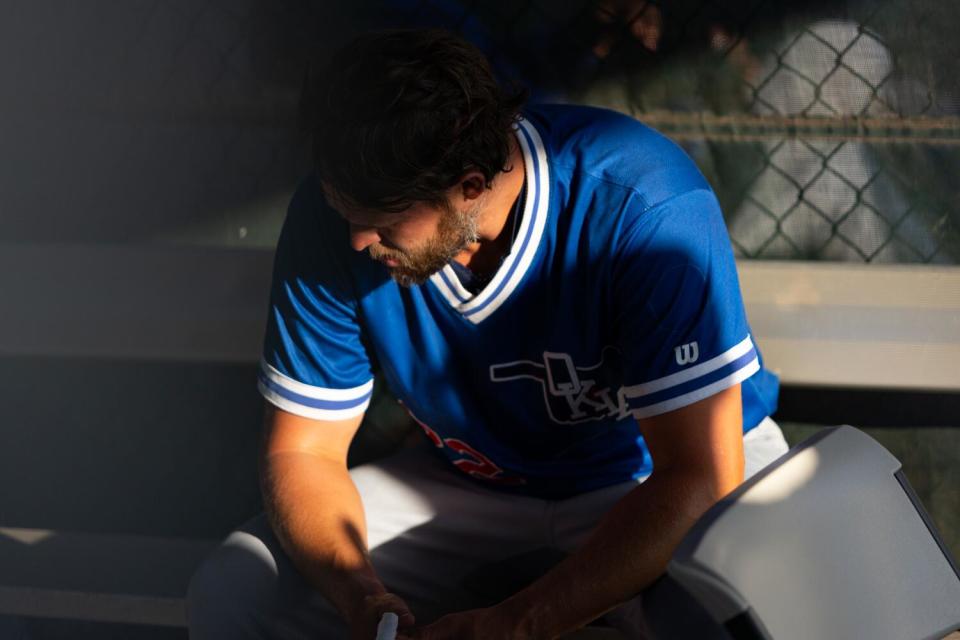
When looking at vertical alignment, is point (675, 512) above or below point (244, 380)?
below

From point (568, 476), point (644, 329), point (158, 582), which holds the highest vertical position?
point (644, 329)

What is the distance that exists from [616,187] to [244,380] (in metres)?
1.08

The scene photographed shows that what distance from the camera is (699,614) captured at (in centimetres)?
95

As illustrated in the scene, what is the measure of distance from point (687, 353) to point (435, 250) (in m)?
0.40

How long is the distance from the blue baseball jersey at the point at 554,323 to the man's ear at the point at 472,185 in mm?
75

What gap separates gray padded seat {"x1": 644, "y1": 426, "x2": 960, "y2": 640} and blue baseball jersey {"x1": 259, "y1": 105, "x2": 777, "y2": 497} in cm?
34

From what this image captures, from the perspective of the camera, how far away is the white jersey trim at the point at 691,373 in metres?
1.43

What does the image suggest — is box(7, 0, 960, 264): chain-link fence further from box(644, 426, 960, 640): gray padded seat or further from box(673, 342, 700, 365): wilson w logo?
box(644, 426, 960, 640): gray padded seat

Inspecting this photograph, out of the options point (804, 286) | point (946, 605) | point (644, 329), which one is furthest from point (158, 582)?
point (946, 605)

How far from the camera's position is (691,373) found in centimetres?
143

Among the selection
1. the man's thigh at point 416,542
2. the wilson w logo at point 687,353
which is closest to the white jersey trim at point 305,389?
the man's thigh at point 416,542

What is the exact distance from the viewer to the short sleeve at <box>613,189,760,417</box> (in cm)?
141

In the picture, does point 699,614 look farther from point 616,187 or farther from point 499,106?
point 499,106

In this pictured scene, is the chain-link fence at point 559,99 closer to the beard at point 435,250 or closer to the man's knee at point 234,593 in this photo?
the beard at point 435,250
